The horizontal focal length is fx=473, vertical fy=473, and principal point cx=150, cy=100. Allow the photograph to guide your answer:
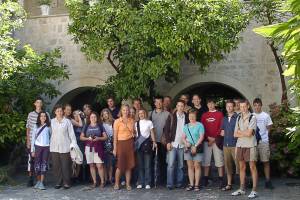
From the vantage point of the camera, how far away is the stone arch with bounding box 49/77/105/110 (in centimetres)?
1369

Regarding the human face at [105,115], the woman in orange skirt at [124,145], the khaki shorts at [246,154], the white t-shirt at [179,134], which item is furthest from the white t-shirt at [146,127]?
the khaki shorts at [246,154]

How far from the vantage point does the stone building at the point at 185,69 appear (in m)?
12.2

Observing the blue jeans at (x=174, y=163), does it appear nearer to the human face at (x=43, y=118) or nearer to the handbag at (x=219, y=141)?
the handbag at (x=219, y=141)

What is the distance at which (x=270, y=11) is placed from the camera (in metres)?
10.3

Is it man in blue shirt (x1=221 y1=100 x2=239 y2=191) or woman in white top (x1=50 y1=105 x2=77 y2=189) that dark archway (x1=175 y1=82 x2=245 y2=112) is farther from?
woman in white top (x1=50 y1=105 x2=77 y2=189)

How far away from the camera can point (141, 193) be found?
8.68m

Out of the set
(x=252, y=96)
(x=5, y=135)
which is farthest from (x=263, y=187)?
(x=5, y=135)

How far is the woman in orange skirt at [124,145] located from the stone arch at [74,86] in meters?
4.76

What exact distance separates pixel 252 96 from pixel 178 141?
4147mm

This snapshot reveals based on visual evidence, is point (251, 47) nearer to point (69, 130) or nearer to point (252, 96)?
point (252, 96)

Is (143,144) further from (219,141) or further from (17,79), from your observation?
(17,79)

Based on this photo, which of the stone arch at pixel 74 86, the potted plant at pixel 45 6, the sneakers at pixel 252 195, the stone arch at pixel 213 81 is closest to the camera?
the sneakers at pixel 252 195

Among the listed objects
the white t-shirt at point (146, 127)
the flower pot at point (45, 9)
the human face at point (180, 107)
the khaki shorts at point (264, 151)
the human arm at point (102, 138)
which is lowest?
the khaki shorts at point (264, 151)

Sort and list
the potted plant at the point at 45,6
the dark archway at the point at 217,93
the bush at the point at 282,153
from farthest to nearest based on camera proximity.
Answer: the dark archway at the point at 217,93 → the potted plant at the point at 45,6 → the bush at the point at 282,153
